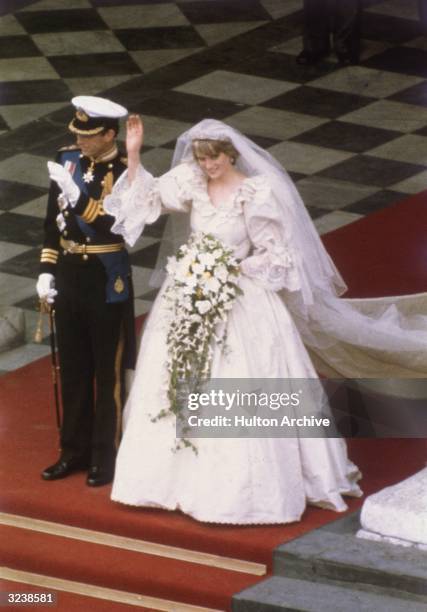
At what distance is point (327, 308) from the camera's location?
8.18 meters

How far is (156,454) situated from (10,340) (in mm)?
2133

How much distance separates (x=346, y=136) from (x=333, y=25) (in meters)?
1.11

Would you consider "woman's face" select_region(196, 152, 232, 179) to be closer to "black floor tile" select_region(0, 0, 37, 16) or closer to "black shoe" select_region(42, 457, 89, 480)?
"black shoe" select_region(42, 457, 89, 480)

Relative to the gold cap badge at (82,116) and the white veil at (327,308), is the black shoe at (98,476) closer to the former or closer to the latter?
the white veil at (327,308)

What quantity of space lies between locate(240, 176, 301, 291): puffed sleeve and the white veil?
0.02 meters

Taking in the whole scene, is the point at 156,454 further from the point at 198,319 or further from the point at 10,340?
the point at 10,340

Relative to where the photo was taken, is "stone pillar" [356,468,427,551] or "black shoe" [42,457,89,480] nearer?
"stone pillar" [356,468,427,551]

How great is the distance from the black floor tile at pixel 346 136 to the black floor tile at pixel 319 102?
0.66ft

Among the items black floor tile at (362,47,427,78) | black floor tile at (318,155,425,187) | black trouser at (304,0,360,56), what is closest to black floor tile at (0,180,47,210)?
black floor tile at (318,155,425,187)

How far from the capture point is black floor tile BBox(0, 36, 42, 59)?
535 inches

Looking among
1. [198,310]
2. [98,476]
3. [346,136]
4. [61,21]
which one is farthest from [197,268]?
[61,21]

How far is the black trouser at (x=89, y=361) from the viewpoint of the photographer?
7.88 meters

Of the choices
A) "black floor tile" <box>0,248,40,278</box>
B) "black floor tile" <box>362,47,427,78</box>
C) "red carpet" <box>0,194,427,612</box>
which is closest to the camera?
"red carpet" <box>0,194,427,612</box>

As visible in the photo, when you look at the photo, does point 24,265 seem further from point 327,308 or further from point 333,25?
point 333,25
